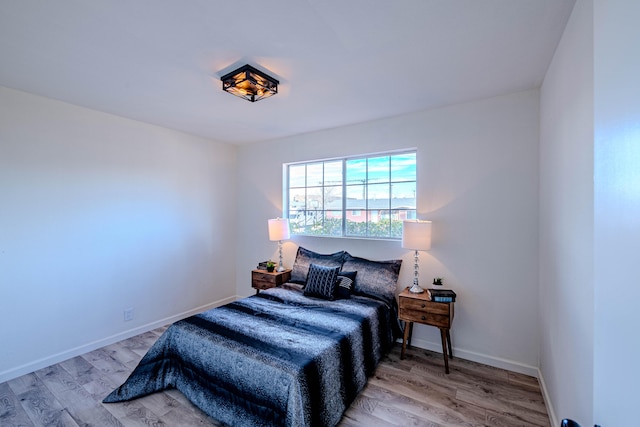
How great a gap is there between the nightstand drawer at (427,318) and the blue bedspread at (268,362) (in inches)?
9.4

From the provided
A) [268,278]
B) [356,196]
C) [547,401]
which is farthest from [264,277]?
[547,401]

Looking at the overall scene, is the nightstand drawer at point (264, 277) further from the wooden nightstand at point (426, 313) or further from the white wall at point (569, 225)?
the white wall at point (569, 225)

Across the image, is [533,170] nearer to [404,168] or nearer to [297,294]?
[404,168]

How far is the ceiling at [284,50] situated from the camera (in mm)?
1401

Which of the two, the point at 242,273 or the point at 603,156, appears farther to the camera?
the point at 242,273

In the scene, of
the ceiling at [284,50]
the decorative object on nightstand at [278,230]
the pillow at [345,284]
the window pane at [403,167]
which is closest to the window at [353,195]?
the window pane at [403,167]

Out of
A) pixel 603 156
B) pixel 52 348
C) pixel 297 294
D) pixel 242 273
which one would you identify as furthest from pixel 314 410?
pixel 242 273

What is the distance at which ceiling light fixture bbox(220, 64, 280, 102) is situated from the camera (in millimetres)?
1963

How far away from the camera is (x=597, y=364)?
73 centimetres

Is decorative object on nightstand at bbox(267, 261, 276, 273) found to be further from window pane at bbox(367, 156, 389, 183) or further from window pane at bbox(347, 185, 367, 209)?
window pane at bbox(367, 156, 389, 183)

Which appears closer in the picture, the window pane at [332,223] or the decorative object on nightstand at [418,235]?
the decorative object on nightstand at [418,235]

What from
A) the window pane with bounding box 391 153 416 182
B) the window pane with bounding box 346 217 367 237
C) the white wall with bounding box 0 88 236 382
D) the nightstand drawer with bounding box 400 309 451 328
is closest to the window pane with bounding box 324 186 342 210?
the window pane with bounding box 346 217 367 237

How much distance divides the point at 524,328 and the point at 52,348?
4400 mm

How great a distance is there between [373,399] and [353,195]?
2.14 meters
